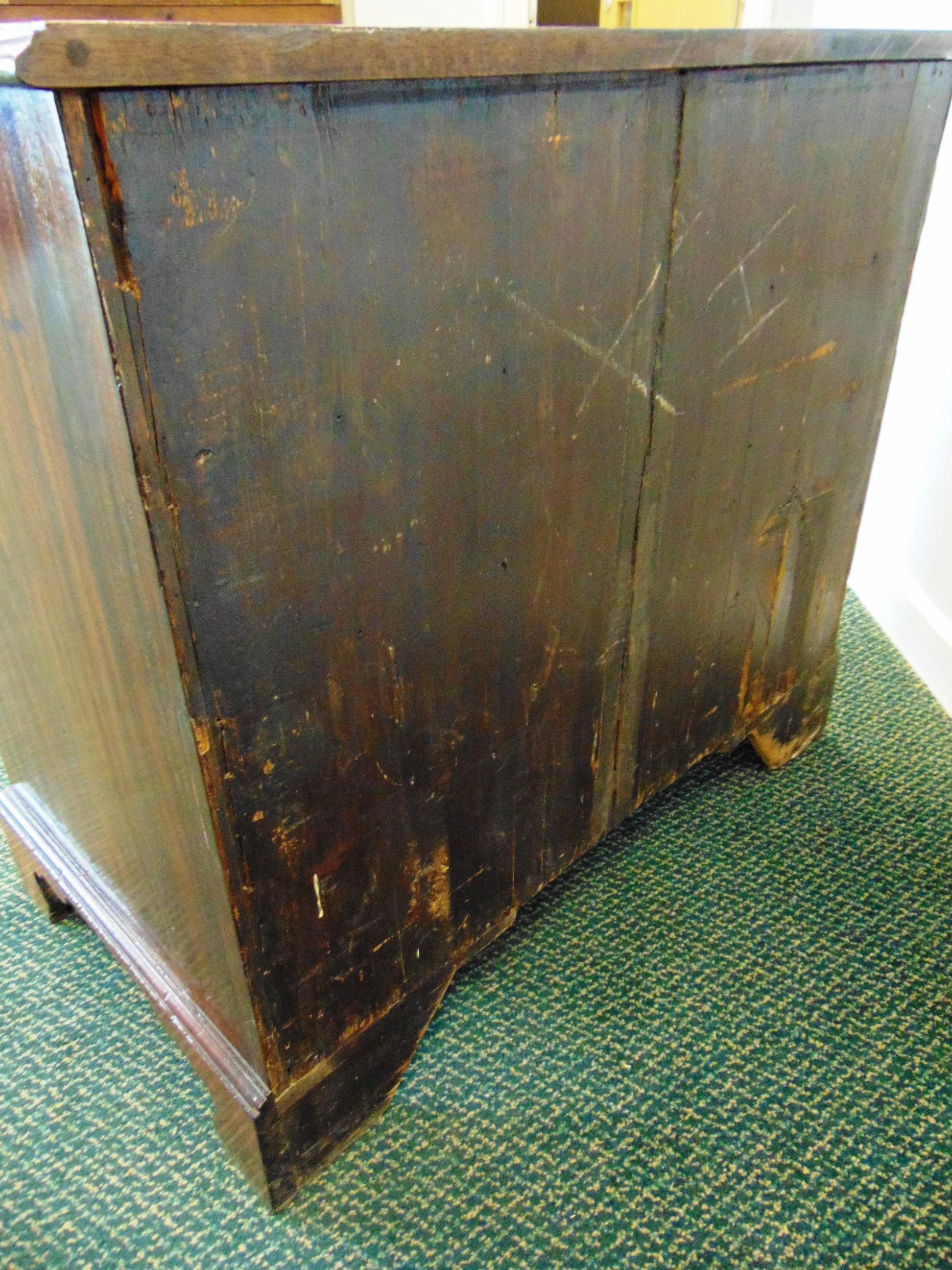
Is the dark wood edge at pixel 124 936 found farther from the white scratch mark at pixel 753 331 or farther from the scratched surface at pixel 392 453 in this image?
the white scratch mark at pixel 753 331

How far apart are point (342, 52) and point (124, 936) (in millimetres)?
911

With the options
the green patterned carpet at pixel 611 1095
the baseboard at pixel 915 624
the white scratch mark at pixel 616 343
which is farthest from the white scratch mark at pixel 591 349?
the baseboard at pixel 915 624

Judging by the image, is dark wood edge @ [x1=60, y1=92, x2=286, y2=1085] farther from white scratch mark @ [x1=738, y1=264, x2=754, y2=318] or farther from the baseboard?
the baseboard

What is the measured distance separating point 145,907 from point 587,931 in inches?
23.0

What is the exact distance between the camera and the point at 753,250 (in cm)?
100

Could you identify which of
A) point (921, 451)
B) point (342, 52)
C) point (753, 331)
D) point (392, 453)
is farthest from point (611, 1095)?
point (921, 451)

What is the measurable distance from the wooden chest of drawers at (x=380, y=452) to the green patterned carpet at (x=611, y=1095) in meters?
0.08

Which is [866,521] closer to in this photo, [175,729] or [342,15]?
[342,15]

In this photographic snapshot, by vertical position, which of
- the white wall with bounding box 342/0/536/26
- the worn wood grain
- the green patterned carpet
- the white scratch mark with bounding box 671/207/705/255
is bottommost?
the green patterned carpet

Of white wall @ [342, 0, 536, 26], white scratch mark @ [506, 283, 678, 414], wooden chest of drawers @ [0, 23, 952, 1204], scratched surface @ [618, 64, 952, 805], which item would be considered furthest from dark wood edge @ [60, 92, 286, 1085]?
white wall @ [342, 0, 536, 26]

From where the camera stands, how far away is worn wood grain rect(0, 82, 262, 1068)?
59cm

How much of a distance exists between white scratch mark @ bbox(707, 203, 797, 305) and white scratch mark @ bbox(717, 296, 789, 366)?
0.24 ft

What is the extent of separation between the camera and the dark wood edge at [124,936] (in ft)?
3.04

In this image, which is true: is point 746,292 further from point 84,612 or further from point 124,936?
point 124,936
